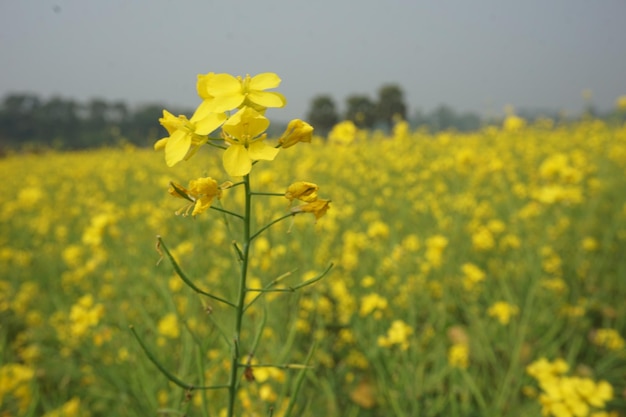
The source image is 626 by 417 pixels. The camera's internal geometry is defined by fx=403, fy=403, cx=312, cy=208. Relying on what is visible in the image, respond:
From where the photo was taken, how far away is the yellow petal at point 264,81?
61cm

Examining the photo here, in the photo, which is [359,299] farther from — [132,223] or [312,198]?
[132,223]

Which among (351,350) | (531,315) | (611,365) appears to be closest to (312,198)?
(351,350)

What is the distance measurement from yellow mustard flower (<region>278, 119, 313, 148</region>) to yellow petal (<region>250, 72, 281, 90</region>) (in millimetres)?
64

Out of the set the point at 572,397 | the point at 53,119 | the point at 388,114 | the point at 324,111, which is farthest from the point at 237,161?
the point at 53,119

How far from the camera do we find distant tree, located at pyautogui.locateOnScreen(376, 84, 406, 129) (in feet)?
30.2

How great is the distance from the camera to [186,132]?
0.62 meters

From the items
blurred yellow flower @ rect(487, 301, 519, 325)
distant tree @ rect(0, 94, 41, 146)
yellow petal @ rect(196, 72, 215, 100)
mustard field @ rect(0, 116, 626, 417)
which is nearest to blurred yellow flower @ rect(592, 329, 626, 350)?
mustard field @ rect(0, 116, 626, 417)

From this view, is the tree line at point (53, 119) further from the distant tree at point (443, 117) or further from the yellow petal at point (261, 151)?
the yellow petal at point (261, 151)

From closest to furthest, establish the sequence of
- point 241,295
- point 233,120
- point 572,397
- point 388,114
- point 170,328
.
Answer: point 233,120, point 241,295, point 572,397, point 170,328, point 388,114

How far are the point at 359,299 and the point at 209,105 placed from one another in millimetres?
1758

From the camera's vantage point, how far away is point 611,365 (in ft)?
6.09

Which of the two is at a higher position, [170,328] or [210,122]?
[210,122]

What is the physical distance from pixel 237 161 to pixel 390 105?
11.9 m

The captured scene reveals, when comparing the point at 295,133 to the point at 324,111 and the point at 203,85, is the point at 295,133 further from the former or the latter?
the point at 324,111
